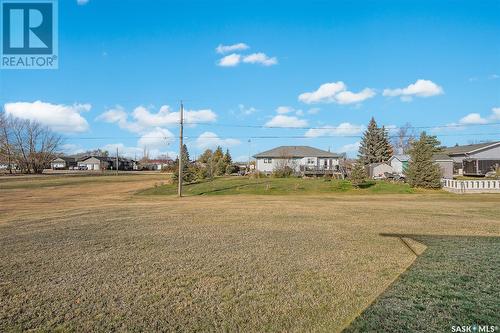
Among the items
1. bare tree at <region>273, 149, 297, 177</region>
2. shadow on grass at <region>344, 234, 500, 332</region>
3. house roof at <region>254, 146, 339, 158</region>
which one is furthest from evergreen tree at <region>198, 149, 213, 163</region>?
shadow on grass at <region>344, 234, 500, 332</region>

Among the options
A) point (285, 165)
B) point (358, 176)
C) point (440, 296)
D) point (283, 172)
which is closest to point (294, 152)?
point (285, 165)

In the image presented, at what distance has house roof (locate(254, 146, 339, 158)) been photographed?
58.4 m

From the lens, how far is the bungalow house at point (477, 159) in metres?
43.1

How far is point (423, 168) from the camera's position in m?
27.3

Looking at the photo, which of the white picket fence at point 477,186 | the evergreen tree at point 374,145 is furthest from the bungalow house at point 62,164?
the white picket fence at point 477,186

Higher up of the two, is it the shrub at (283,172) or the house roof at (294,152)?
the house roof at (294,152)

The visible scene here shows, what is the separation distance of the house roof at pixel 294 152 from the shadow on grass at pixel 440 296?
50.6 meters

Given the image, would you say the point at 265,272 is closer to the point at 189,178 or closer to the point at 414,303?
the point at 414,303

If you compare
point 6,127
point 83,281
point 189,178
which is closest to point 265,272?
point 83,281

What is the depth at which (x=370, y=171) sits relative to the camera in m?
47.8

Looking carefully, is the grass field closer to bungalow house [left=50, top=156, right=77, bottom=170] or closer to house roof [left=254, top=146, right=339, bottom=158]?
house roof [left=254, top=146, right=339, bottom=158]

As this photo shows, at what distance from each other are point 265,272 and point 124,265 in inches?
102

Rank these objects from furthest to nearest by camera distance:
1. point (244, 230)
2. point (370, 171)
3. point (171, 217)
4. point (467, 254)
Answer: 1. point (370, 171)
2. point (171, 217)
3. point (244, 230)
4. point (467, 254)

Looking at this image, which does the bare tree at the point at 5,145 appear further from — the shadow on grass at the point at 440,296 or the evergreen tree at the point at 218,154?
the shadow on grass at the point at 440,296
